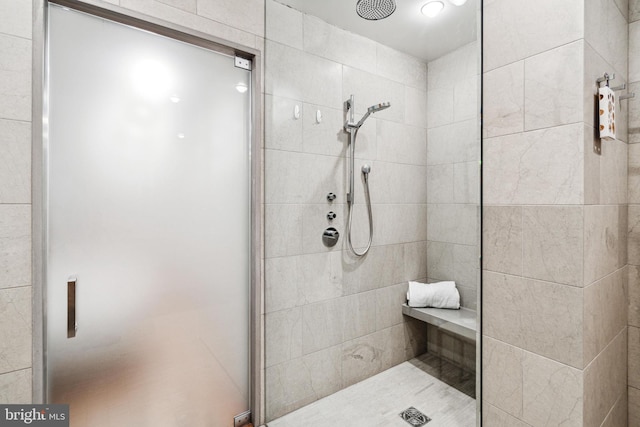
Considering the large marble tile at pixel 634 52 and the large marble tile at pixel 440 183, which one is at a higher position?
the large marble tile at pixel 634 52

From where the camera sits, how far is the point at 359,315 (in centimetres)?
163

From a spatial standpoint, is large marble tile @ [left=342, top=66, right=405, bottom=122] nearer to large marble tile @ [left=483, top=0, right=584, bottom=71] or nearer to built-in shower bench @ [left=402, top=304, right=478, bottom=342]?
large marble tile @ [left=483, top=0, right=584, bottom=71]

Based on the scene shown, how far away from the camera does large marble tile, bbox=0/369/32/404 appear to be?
1051 mm

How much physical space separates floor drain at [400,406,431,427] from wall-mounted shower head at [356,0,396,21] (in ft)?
6.27

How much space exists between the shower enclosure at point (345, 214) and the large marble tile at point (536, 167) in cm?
26

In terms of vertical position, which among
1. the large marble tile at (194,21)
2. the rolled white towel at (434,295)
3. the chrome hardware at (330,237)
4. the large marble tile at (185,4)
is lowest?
the rolled white towel at (434,295)

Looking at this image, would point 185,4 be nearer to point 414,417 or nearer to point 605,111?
point 605,111

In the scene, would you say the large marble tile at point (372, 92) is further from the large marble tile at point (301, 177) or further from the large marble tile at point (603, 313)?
the large marble tile at point (603, 313)

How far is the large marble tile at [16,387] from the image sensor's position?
1051 mm

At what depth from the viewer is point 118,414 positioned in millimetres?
1302

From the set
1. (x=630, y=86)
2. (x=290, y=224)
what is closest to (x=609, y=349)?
(x=630, y=86)

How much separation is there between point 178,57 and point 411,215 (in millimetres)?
1319

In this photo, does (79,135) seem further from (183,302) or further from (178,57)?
(183,302)

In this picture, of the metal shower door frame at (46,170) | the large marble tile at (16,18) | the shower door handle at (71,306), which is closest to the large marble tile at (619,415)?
the metal shower door frame at (46,170)
